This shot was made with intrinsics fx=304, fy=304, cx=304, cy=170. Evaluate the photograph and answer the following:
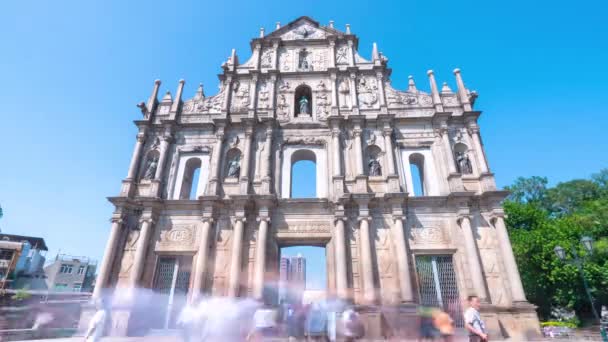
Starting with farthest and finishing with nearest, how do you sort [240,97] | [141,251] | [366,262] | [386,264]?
[240,97]
[141,251]
[386,264]
[366,262]

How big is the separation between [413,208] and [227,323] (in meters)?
8.51

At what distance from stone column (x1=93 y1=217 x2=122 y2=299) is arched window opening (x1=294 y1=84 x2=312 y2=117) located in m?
9.92

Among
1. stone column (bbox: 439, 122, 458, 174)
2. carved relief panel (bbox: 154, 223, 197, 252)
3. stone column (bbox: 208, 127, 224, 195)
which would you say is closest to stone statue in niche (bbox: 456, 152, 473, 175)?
stone column (bbox: 439, 122, 458, 174)

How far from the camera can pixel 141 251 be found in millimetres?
12180

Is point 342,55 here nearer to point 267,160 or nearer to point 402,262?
point 267,160

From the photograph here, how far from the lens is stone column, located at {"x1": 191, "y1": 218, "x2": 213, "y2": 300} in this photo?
11247mm

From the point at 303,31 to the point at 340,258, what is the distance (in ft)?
48.4

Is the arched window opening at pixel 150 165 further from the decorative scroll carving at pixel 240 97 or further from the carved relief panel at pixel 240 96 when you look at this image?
the decorative scroll carving at pixel 240 97

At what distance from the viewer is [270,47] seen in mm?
18750

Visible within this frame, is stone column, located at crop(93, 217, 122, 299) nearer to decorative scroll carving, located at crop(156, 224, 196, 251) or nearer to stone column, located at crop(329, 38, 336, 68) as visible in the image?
decorative scroll carving, located at crop(156, 224, 196, 251)

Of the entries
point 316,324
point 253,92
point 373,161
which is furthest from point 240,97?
point 316,324

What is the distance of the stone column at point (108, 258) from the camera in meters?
11.4

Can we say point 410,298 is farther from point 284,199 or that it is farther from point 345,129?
point 345,129

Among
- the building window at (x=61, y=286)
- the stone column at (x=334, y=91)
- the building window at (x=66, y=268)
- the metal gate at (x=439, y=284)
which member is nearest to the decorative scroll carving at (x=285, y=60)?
the stone column at (x=334, y=91)
